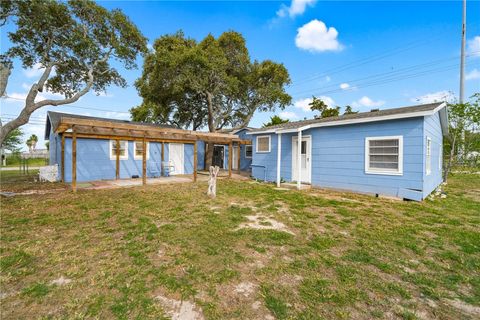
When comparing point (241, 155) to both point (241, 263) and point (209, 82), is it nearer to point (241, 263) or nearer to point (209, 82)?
point (209, 82)

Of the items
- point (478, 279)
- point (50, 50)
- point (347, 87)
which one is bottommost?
point (478, 279)

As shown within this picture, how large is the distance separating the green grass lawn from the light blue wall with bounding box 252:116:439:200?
1386 mm

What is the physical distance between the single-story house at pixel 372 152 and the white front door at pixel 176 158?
655cm

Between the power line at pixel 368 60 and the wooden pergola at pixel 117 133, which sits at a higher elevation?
the power line at pixel 368 60

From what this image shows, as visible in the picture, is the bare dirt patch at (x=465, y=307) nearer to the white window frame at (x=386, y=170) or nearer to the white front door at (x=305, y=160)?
the white window frame at (x=386, y=170)

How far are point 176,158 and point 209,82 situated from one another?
605 centimetres

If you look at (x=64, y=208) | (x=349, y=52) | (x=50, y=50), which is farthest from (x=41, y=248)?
(x=349, y=52)

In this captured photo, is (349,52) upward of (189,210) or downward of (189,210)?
Result: upward

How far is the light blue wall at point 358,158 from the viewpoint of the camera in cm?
659

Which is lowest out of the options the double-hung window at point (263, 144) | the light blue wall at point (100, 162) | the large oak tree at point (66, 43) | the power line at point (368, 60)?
the light blue wall at point (100, 162)

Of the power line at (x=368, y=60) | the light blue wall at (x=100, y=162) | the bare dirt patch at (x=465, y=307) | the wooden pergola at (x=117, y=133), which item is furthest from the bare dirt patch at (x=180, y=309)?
the power line at (x=368, y=60)

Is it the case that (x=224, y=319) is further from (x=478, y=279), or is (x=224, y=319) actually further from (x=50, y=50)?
(x=50, y=50)

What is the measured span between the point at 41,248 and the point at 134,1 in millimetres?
11711

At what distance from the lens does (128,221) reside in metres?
4.68
